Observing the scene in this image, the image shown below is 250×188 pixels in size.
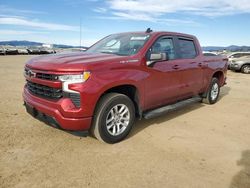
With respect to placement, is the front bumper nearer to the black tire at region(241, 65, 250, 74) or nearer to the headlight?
the headlight

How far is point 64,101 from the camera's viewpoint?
3498 millimetres

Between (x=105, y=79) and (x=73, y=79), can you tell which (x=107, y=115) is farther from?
(x=73, y=79)

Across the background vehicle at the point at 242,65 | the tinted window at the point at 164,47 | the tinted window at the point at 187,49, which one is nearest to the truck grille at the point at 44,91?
the tinted window at the point at 164,47

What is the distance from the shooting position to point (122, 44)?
486 centimetres

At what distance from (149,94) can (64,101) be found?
163 centimetres

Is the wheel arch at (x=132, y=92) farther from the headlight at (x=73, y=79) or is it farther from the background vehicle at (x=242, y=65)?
the background vehicle at (x=242, y=65)

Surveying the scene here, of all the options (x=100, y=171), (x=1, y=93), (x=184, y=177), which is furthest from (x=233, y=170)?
(x=1, y=93)

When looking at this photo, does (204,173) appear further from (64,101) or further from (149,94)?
(64,101)

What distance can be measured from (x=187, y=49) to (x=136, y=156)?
313cm

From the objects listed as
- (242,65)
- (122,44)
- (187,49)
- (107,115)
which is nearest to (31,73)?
(107,115)

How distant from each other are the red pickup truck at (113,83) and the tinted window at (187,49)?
0.08 ft

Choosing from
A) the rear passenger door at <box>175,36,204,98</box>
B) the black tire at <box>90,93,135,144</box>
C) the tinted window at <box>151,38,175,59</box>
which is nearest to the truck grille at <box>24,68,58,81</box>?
the black tire at <box>90,93,135,144</box>

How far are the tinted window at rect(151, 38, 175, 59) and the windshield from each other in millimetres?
232

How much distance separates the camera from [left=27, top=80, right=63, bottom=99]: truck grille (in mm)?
3569
